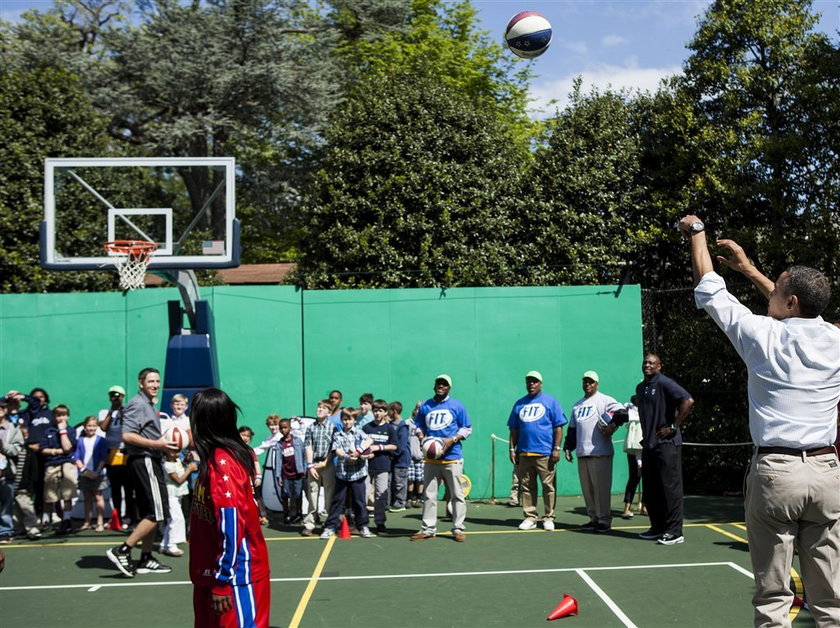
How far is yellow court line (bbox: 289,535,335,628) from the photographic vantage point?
8.16 metres

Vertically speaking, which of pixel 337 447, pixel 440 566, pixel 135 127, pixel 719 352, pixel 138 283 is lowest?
pixel 440 566

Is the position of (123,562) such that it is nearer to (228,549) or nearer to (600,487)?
(228,549)

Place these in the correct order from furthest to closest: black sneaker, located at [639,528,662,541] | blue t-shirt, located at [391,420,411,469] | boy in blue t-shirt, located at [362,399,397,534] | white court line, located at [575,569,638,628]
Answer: blue t-shirt, located at [391,420,411,469] → boy in blue t-shirt, located at [362,399,397,534] → black sneaker, located at [639,528,662,541] → white court line, located at [575,569,638,628]

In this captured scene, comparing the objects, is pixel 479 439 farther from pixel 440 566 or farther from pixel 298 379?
pixel 440 566

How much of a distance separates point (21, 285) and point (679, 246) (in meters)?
13.8

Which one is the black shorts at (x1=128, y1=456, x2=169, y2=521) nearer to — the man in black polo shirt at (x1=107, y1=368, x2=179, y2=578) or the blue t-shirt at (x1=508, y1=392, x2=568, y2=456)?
the man in black polo shirt at (x1=107, y1=368, x2=179, y2=578)

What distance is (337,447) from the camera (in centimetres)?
1248

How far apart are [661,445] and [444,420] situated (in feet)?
9.05

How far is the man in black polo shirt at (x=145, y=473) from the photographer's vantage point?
9.91 metres

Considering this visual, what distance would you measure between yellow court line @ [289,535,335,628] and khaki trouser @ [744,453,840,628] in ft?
15.0

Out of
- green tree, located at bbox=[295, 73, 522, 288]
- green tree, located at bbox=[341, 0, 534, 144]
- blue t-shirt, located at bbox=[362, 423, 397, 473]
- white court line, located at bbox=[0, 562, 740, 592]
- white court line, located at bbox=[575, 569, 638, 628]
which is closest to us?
white court line, located at bbox=[575, 569, 638, 628]

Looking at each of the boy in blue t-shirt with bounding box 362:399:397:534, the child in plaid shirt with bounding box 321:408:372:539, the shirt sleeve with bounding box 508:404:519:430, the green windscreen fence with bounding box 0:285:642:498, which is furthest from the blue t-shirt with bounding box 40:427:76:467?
the shirt sleeve with bounding box 508:404:519:430

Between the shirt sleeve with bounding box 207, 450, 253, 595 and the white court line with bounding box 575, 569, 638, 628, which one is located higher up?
the shirt sleeve with bounding box 207, 450, 253, 595

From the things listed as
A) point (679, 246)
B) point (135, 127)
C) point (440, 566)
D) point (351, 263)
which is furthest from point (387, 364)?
point (135, 127)
